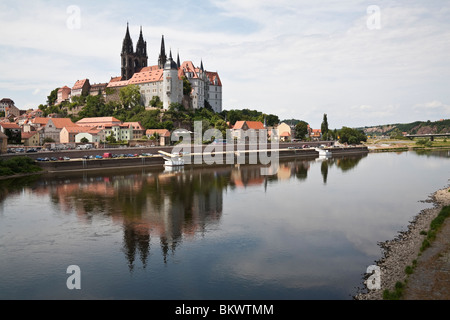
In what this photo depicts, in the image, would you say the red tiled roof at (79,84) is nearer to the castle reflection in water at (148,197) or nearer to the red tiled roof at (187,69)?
the red tiled roof at (187,69)

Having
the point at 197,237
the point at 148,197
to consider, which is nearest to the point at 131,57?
the point at 148,197

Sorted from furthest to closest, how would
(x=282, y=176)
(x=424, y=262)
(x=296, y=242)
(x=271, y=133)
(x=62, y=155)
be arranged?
(x=271, y=133)
(x=62, y=155)
(x=282, y=176)
(x=296, y=242)
(x=424, y=262)

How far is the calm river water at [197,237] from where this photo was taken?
14.0 m

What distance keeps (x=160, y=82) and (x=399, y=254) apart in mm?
85843

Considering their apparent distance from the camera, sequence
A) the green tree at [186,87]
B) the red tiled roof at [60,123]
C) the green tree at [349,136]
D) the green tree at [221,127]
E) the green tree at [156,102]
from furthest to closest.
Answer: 1. the green tree at [349,136]
2. the green tree at [186,87]
3. the green tree at [156,102]
4. the green tree at [221,127]
5. the red tiled roof at [60,123]

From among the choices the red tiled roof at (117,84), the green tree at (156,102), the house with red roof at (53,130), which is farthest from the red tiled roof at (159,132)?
the red tiled roof at (117,84)

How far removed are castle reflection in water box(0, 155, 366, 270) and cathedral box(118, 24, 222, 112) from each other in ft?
145

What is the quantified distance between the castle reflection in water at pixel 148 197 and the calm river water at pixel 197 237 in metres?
0.12
